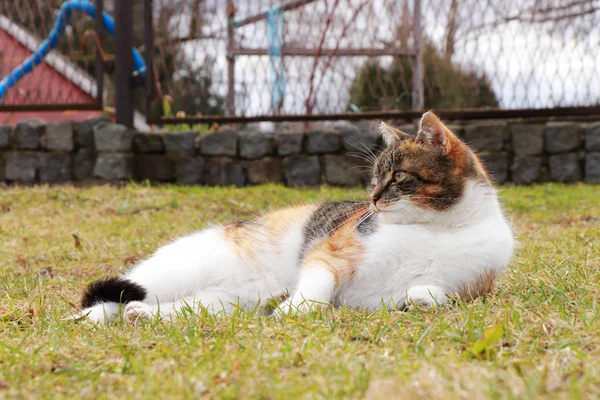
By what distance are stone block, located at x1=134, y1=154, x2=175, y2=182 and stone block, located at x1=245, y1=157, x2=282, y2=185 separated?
3.09 ft

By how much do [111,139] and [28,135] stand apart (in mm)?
1084

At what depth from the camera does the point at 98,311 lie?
91.5 inches

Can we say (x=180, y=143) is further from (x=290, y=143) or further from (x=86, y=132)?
(x=290, y=143)

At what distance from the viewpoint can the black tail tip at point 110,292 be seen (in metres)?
2.39

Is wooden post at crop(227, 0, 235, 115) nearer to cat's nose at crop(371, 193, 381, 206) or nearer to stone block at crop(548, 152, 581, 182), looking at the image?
stone block at crop(548, 152, 581, 182)

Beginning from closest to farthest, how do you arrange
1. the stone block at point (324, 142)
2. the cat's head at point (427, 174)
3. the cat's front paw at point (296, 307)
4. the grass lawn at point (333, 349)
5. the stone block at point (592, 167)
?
the grass lawn at point (333, 349)
the cat's front paw at point (296, 307)
the cat's head at point (427, 174)
the stone block at point (592, 167)
the stone block at point (324, 142)

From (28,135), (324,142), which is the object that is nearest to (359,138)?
(324,142)

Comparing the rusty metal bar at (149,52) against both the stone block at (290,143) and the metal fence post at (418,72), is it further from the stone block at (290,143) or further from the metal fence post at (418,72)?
the metal fence post at (418,72)

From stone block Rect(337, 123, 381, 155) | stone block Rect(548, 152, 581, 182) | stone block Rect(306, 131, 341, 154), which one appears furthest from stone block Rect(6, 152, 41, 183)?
stone block Rect(548, 152, 581, 182)

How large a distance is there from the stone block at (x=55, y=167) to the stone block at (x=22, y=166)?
8 cm

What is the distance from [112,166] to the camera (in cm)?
679

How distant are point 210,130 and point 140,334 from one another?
563cm

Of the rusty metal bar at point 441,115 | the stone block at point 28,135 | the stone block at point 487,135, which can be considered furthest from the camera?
the stone block at point 28,135

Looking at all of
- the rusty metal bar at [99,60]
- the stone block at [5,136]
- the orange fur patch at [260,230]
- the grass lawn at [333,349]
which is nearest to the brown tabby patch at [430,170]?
the grass lawn at [333,349]
